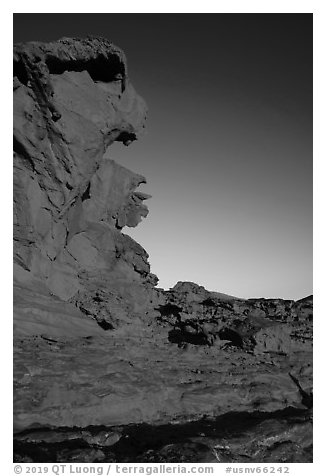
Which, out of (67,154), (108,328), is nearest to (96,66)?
(67,154)

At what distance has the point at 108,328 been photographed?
60.4 ft

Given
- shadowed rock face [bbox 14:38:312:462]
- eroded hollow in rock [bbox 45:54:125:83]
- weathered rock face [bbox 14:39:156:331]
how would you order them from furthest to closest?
eroded hollow in rock [bbox 45:54:125:83]
weathered rock face [bbox 14:39:156:331]
shadowed rock face [bbox 14:38:312:462]

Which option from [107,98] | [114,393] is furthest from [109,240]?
[114,393]

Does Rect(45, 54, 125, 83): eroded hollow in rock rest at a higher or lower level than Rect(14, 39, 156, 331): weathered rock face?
higher

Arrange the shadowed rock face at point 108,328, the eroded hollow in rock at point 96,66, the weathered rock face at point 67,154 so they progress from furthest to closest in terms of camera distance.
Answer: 1. the eroded hollow in rock at point 96,66
2. the weathered rock face at point 67,154
3. the shadowed rock face at point 108,328

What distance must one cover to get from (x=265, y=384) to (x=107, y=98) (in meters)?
19.0

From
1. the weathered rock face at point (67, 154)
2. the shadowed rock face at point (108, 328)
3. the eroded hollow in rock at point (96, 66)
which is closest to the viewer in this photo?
the shadowed rock face at point (108, 328)

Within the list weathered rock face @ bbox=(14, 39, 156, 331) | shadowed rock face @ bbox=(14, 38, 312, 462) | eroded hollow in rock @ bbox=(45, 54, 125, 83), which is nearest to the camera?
shadowed rock face @ bbox=(14, 38, 312, 462)

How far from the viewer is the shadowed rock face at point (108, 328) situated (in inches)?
379

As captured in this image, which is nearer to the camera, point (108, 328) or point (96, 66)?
point (108, 328)

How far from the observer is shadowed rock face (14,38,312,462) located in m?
9.63

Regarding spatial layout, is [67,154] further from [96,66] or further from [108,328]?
[108,328]

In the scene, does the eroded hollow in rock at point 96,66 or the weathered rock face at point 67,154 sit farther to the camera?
the eroded hollow in rock at point 96,66
